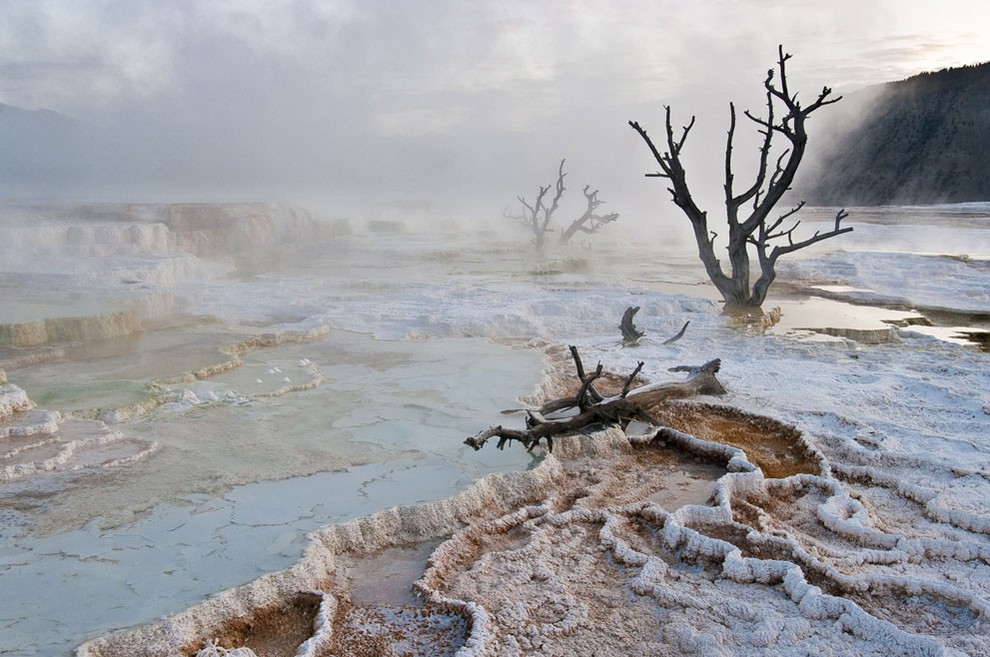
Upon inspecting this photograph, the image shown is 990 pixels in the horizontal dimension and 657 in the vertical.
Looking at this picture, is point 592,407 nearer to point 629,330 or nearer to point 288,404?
point 288,404

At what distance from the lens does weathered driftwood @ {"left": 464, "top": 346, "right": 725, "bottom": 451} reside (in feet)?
12.8

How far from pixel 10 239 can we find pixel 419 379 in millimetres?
8726

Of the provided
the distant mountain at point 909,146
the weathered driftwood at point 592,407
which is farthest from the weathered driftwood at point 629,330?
the distant mountain at point 909,146

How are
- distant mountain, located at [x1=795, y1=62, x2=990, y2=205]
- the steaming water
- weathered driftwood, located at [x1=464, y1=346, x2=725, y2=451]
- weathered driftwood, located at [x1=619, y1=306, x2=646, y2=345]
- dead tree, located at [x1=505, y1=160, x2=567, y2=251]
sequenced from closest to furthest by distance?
the steaming water < weathered driftwood, located at [x1=464, y1=346, x2=725, y2=451] < weathered driftwood, located at [x1=619, y1=306, x2=646, y2=345] < dead tree, located at [x1=505, y1=160, x2=567, y2=251] < distant mountain, located at [x1=795, y1=62, x2=990, y2=205]

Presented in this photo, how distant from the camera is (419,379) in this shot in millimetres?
5398

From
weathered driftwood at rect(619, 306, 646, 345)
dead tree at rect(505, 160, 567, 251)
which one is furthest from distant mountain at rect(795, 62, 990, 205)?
weathered driftwood at rect(619, 306, 646, 345)

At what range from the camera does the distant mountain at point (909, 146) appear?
3478 cm

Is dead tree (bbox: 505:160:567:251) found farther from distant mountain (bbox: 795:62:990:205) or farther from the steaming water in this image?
distant mountain (bbox: 795:62:990:205)

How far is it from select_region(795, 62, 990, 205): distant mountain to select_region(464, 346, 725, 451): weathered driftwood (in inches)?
1372

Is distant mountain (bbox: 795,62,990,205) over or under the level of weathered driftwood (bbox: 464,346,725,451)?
over

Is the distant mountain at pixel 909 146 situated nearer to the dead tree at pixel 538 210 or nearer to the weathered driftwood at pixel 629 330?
the dead tree at pixel 538 210

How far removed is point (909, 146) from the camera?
38.3 meters

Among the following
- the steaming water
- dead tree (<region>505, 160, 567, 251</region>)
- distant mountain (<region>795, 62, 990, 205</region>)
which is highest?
distant mountain (<region>795, 62, 990, 205</region>)

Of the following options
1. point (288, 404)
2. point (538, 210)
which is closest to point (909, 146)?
point (538, 210)
